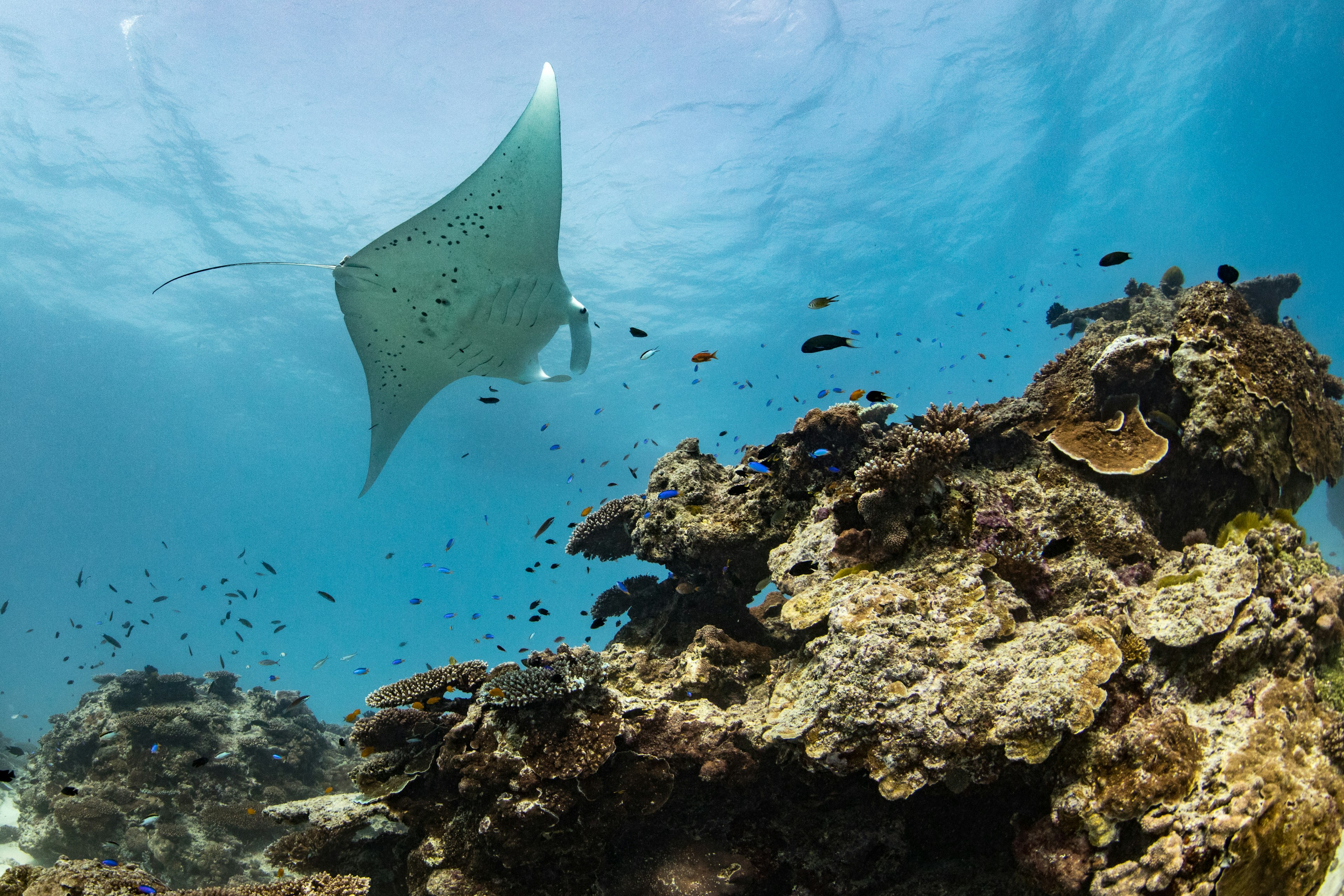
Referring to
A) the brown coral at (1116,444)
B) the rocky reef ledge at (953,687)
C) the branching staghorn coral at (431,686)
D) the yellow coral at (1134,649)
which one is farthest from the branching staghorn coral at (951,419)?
the branching staghorn coral at (431,686)

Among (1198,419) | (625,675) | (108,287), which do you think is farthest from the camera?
(108,287)

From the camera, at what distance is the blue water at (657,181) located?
2330 cm

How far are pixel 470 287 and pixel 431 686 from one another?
380cm

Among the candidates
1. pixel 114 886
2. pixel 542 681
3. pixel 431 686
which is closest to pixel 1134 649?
pixel 542 681

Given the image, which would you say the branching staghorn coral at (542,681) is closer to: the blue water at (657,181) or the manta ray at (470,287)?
the manta ray at (470,287)

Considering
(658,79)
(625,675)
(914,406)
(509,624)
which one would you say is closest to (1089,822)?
(625,675)

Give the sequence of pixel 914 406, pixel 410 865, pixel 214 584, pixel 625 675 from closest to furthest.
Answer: pixel 410 865 → pixel 625 675 → pixel 914 406 → pixel 214 584

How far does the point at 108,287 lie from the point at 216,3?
878 inches

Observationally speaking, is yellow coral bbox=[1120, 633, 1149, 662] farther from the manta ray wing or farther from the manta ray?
the manta ray

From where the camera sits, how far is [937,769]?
3006 mm

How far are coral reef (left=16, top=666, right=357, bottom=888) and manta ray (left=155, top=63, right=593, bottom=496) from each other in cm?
686

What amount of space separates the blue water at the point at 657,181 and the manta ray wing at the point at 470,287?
9764 mm

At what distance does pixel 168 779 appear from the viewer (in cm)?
880

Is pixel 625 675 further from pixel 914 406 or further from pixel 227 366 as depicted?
pixel 914 406
